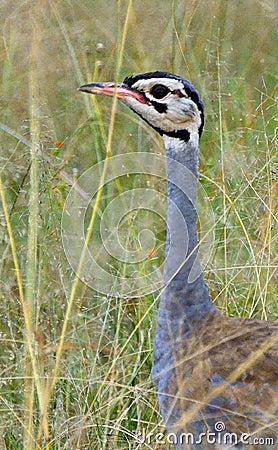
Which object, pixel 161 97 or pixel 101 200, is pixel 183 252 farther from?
pixel 101 200

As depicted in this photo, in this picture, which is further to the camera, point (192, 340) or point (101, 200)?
point (101, 200)

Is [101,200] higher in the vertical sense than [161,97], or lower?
lower

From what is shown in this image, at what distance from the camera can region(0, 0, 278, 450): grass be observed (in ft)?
11.4

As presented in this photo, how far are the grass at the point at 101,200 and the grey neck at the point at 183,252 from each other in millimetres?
216

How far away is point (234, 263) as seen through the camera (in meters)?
4.18

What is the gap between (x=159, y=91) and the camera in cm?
334

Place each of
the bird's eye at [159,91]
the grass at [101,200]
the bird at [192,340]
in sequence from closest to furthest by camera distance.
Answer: the bird at [192,340] < the bird's eye at [159,91] < the grass at [101,200]

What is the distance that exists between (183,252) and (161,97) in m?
0.52

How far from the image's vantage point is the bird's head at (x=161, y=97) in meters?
3.34

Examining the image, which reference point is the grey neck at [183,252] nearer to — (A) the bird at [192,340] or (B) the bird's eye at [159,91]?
(A) the bird at [192,340]

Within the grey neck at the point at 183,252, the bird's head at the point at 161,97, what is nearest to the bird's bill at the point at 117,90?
the bird's head at the point at 161,97

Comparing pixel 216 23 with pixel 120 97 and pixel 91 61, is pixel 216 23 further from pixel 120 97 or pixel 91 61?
pixel 120 97

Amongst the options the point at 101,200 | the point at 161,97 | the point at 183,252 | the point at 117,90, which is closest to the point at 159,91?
the point at 161,97

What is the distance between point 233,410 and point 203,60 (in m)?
2.65
